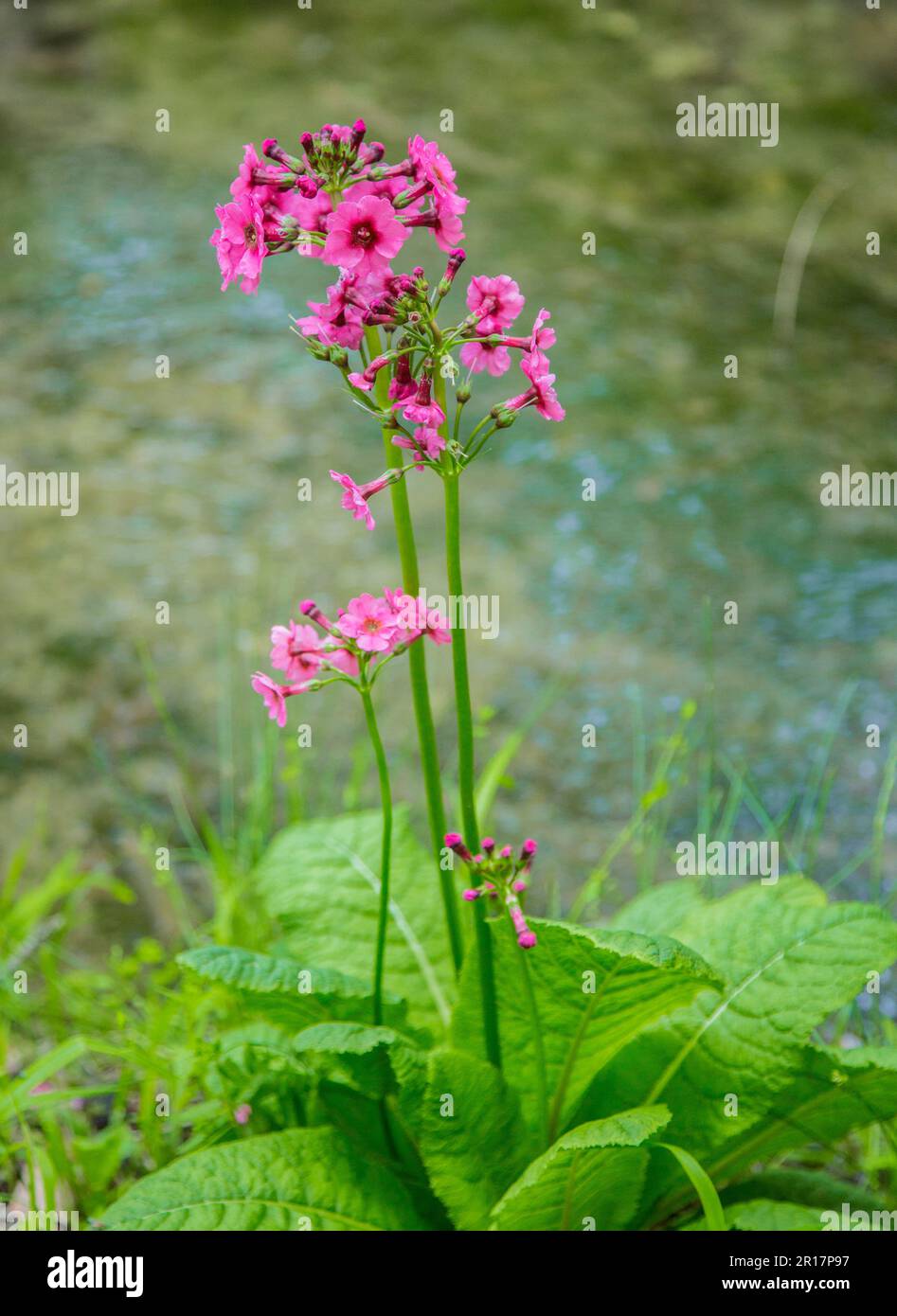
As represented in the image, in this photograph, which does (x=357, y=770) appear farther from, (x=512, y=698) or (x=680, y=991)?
(x=680, y=991)

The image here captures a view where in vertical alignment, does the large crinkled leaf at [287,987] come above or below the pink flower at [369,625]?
below

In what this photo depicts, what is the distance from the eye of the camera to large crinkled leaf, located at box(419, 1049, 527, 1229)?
1.28 metres

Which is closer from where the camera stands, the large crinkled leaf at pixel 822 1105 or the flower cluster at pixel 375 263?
the flower cluster at pixel 375 263

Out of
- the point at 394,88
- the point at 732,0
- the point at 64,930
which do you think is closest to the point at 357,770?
the point at 64,930

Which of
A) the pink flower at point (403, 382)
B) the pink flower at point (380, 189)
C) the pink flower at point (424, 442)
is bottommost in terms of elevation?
the pink flower at point (424, 442)

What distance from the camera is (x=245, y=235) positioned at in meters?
1.18

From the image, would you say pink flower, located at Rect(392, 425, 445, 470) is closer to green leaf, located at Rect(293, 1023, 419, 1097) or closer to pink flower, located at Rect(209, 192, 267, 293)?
pink flower, located at Rect(209, 192, 267, 293)

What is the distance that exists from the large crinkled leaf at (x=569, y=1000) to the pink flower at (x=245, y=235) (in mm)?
662

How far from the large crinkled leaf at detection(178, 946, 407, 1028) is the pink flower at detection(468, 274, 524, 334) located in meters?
0.67

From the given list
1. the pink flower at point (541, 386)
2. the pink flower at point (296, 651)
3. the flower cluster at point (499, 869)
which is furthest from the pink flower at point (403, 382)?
the flower cluster at point (499, 869)

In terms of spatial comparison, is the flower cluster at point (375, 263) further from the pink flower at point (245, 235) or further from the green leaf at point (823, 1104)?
the green leaf at point (823, 1104)

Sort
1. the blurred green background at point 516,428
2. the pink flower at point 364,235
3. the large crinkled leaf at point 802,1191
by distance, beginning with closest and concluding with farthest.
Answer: the pink flower at point 364,235, the large crinkled leaf at point 802,1191, the blurred green background at point 516,428

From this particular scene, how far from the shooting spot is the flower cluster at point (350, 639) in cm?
121

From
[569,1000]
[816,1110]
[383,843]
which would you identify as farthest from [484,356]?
[816,1110]
